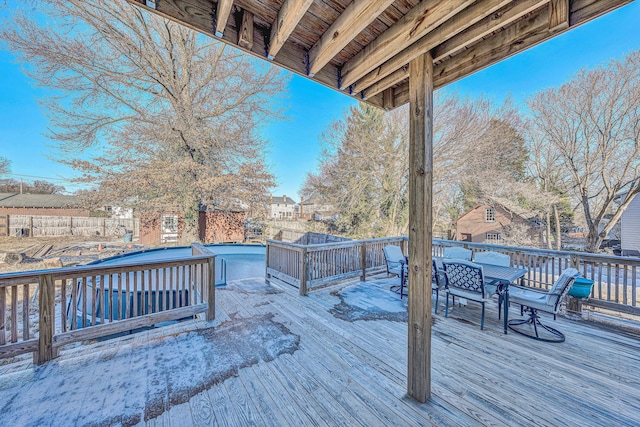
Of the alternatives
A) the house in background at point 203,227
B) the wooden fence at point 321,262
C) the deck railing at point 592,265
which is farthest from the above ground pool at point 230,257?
the deck railing at point 592,265

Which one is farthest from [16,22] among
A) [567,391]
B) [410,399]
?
[567,391]

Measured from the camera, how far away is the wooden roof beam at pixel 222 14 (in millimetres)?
1470

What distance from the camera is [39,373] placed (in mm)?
2314

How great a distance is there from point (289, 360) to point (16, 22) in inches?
515

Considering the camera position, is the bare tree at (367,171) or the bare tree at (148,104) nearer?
the bare tree at (148,104)

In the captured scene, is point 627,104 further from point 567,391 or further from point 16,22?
point 16,22

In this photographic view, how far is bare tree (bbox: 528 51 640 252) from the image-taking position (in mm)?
8086

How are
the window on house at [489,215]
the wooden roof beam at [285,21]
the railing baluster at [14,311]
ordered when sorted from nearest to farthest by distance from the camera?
the wooden roof beam at [285,21]
the railing baluster at [14,311]
the window on house at [489,215]

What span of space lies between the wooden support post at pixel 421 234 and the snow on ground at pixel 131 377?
142 centimetres

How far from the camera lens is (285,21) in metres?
1.62

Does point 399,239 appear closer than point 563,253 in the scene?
No

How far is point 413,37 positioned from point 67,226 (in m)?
21.6

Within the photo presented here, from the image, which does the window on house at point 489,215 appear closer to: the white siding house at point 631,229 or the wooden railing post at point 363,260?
the white siding house at point 631,229

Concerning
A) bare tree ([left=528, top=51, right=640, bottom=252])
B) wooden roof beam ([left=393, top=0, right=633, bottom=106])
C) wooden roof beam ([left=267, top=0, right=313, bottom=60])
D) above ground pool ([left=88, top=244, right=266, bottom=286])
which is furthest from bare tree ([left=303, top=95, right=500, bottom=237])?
wooden roof beam ([left=267, top=0, right=313, bottom=60])
